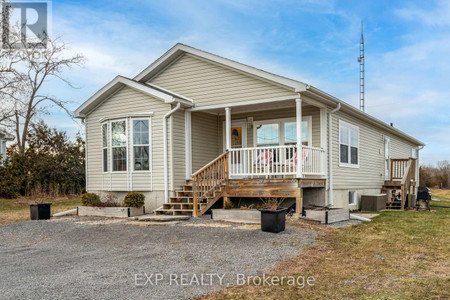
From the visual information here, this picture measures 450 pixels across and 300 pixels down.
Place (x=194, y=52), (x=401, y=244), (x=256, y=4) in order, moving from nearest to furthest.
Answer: (x=401, y=244) → (x=194, y=52) → (x=256, y=4)

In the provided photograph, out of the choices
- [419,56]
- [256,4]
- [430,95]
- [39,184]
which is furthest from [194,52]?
[430,95]

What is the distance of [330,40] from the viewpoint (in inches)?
693

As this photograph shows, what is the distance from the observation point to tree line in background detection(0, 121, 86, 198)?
19.2 metres

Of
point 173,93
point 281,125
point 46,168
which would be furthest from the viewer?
point 46,168

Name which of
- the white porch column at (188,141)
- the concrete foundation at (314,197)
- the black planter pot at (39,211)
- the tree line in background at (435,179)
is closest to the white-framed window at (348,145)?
the concrete foundation at (314,197)

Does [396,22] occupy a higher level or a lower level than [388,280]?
higher

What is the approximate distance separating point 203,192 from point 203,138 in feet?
8.89

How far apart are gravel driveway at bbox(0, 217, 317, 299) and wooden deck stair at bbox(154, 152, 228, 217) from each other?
0.84m

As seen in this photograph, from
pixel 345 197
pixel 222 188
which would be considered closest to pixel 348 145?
pixel 345 197

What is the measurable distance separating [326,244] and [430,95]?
18.4 metres

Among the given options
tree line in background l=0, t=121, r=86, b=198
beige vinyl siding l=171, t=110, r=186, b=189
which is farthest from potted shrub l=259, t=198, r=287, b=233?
tree line in background l=0, t=121, r=86, b=198

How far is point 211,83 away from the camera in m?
11.7

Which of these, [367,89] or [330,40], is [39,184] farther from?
[367,89]

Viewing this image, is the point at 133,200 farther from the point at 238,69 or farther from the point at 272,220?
the point at 272,220
